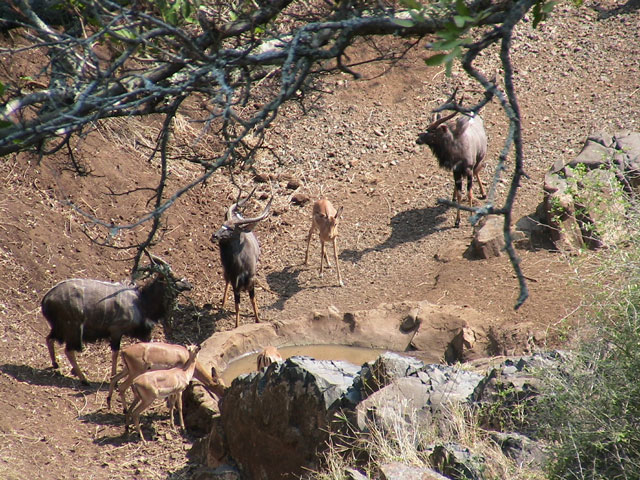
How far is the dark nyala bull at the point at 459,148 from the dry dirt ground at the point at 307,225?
0.58 metres

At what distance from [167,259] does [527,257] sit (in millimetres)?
5250

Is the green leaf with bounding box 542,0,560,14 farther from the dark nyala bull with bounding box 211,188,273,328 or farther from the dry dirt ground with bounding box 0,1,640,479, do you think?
the dark nyala bull with bounding box 211,188,273,328

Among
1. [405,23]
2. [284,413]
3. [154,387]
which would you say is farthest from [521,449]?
[154,387]

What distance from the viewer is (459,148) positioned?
12.5m

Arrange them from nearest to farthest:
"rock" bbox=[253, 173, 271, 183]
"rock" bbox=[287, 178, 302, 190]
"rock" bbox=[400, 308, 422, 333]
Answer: "rock" bbox=[400, 308, 422, 333] → "rock" bbox=[253, 173, 271, 183] → "rock" bbox=[287, 178, 302, 190]

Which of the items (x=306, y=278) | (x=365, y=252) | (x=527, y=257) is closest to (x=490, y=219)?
(x=527, y=257)

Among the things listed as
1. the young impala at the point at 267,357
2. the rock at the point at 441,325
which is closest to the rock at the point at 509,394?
the young impala at the point at 267,357

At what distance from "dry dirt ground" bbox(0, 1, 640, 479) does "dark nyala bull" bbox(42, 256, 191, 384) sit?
Answer: 1.52 ft

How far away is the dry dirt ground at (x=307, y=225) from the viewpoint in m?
8.12

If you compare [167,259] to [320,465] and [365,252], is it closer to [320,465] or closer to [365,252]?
[365,252]

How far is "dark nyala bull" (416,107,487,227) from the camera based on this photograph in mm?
12469

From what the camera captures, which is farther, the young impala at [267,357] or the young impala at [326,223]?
the young impala at [326,223]

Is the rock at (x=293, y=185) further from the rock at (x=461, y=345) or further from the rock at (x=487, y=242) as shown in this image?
the rock at (x=461, y=345)

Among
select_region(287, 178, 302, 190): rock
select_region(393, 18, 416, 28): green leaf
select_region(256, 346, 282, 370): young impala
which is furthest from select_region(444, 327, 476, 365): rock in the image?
select_region(393, 18, 416, 28): green leaf
